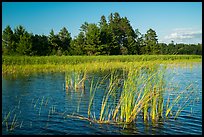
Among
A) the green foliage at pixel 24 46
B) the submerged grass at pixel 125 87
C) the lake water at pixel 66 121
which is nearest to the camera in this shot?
the lake water at pixel 66 121

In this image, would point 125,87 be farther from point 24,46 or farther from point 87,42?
point 87,42

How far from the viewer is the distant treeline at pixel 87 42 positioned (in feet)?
129

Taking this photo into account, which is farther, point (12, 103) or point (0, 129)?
point (12, 103)

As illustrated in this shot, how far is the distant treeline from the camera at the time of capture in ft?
129

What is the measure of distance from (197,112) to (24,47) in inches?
1263

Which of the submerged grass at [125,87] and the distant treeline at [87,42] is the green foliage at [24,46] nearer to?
the distant treeline at [87,42]

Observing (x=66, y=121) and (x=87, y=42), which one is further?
(x=87, y=42)

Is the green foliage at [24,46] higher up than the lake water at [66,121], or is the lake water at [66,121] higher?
the green foliage at [24,46]

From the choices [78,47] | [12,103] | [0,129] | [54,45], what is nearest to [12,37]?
[54,45]

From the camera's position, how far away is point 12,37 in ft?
134

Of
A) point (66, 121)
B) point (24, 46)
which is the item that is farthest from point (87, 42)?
point (66, 121)

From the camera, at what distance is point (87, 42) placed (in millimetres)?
46812

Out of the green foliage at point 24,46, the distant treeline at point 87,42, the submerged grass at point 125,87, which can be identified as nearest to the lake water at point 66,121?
the submerged grass at point 125,87

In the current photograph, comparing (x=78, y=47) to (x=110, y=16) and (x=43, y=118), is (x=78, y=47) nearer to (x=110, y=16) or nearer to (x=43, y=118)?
(x=110, y=16)
